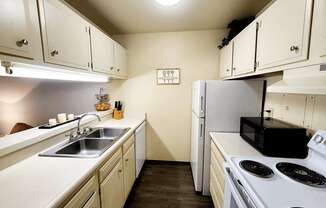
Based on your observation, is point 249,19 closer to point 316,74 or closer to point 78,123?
point 316,74

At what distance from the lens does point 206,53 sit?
2.62 m

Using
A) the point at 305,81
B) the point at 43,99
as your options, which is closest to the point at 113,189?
the point at 305,81

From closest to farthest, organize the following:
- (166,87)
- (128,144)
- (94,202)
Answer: (94,202)
(128,144)
(166,87)

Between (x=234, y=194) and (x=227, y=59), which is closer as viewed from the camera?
(x=234, y=194)

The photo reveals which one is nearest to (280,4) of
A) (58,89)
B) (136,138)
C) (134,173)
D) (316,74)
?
(316,74)

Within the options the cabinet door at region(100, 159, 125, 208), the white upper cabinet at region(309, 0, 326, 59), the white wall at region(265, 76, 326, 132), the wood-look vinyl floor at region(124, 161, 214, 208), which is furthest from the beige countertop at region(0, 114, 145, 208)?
the white wall at region(265, 76, 326, 132)

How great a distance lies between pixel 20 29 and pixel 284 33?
169cm

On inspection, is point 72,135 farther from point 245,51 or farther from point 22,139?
point 245,51

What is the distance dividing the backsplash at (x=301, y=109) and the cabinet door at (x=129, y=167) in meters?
1.78

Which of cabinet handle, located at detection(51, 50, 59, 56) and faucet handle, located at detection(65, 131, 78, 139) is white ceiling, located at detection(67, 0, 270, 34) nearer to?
cabinet handle, located at detection(51, 50, 59, 56)

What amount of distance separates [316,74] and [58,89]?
3.55m

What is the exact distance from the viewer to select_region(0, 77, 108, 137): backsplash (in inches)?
105

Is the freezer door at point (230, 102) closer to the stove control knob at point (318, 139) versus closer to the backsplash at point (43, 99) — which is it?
the stove control knob at point (318, 139)

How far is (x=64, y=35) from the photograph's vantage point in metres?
1.24
